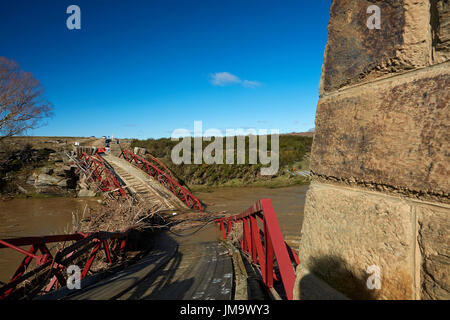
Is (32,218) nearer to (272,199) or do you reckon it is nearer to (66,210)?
(66,210)

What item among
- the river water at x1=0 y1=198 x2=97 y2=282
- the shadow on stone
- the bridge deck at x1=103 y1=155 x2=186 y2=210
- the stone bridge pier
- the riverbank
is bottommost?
the river water at x1=0 y1=198 x2=97 y2=282

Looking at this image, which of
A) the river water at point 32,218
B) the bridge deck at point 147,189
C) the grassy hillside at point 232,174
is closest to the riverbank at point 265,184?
the grassy hillside at point 232,174

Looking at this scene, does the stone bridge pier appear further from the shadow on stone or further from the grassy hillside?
the grassy hillside

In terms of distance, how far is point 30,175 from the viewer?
16688 mm

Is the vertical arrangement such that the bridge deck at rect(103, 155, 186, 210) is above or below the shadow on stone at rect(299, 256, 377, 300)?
below

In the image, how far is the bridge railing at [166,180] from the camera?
12.5m

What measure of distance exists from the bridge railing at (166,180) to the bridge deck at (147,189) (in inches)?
20.0

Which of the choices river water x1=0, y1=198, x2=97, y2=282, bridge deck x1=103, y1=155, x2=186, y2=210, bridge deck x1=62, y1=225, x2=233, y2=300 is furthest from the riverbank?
bridge deck x1=62, y1=225, x2=233, y2=300

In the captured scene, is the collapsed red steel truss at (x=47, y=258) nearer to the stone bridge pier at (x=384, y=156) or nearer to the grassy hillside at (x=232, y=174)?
the stone bridge pier at (x=384, y=156)

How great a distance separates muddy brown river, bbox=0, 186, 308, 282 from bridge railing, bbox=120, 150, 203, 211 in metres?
1.15

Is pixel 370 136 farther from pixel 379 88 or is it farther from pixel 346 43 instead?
pixel 346 43

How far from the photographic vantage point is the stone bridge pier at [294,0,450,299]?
25.3 inches

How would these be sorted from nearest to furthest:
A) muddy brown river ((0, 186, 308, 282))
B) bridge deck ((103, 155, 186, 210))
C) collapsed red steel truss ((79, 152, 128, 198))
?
muddy brown river ((0, 186, 308, 282)) < collapsed red steel truss ((79, 152, 128, 198)) < bridge deck ((103, 155, 186, 210))

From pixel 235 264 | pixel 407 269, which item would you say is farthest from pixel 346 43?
pixel 235 264
